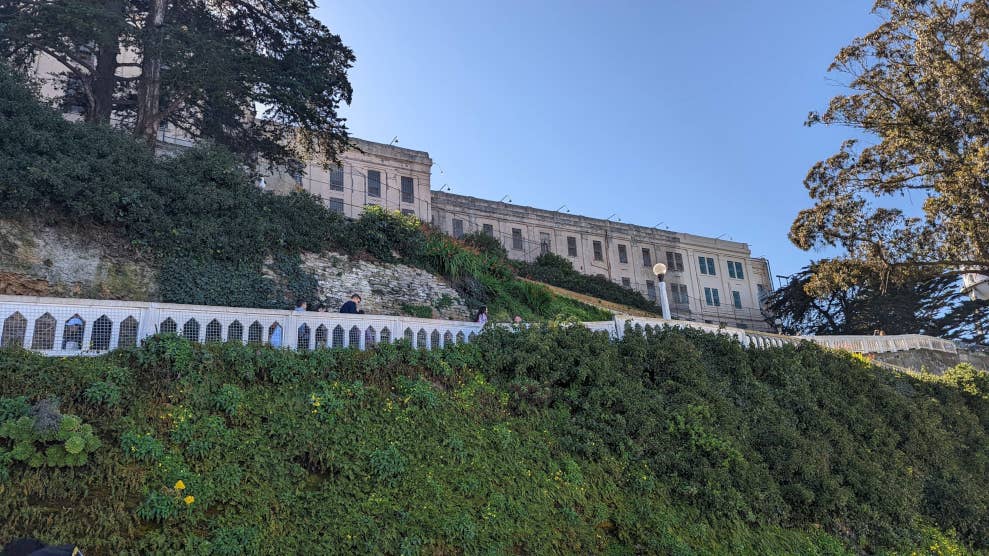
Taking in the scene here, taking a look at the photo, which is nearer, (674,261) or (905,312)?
(905,312)

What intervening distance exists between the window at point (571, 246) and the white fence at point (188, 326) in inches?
1275

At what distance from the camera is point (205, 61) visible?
1762 cm

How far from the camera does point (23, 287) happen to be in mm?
12617

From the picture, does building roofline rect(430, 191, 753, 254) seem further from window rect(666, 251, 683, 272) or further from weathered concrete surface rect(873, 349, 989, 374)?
weathered concrete surface rect(873, 349, 989, 374)

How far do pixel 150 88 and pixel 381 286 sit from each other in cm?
840

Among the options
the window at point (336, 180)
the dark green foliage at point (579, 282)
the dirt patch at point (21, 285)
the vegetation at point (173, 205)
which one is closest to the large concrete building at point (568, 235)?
the window at point (336, 180)

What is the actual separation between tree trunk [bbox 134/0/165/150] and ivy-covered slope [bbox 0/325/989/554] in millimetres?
11468

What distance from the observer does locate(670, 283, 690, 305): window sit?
1913 inches

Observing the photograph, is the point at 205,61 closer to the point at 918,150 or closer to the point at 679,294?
the point at 918,150

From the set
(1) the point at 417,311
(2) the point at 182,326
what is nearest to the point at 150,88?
(1) the point at 417,311

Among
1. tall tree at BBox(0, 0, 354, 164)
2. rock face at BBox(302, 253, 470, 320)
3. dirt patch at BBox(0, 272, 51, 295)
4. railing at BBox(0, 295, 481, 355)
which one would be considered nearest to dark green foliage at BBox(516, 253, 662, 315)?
rock face at BBox(302, 253, 470, 320)

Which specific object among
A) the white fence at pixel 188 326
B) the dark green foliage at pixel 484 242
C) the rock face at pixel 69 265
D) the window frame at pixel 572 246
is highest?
the window frame at pixel 572 246

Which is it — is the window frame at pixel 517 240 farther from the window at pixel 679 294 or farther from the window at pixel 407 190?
the window at pixel 679 294

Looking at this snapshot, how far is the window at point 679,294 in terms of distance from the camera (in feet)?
159
